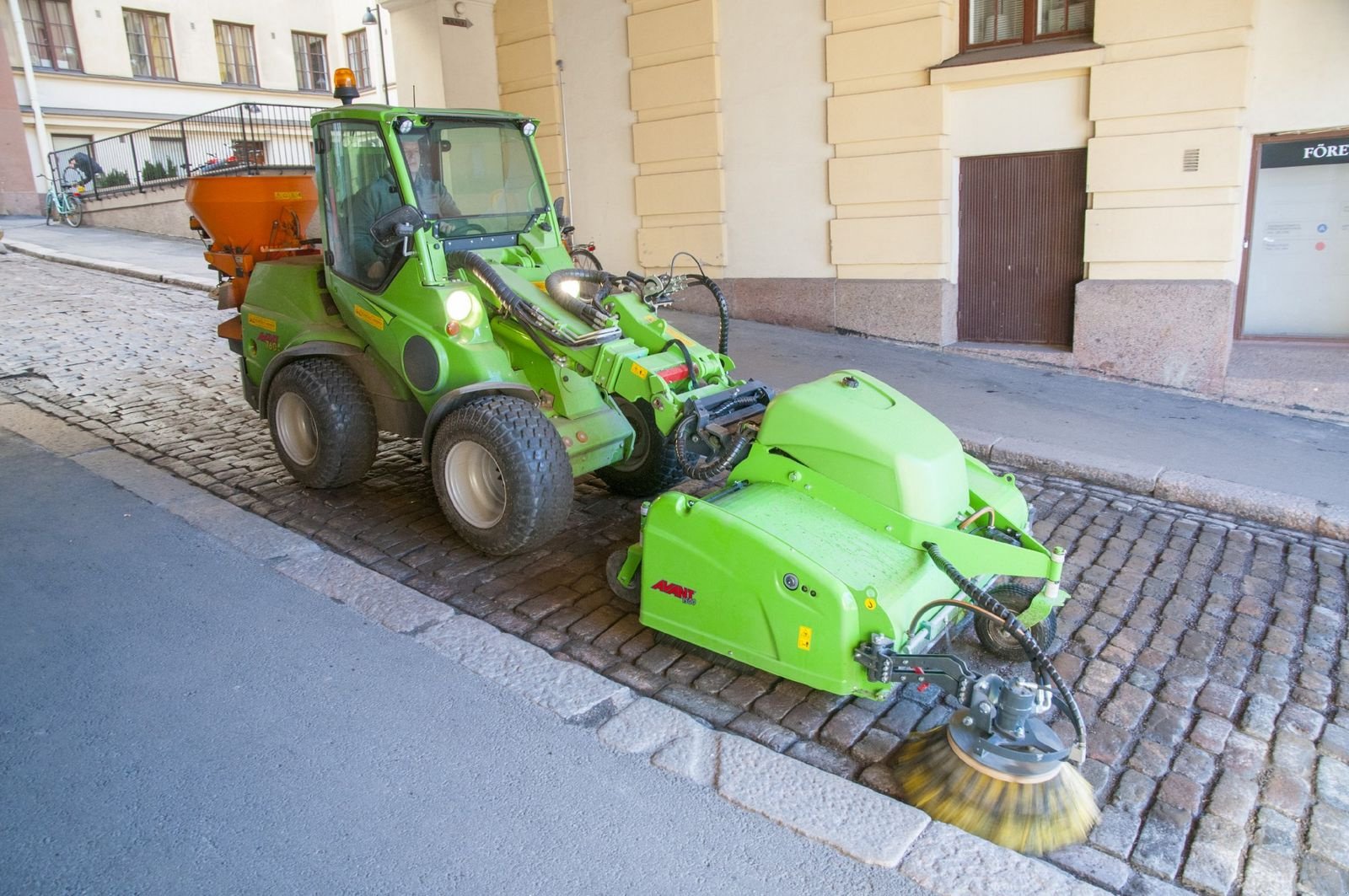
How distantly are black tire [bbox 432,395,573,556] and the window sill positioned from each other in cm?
568

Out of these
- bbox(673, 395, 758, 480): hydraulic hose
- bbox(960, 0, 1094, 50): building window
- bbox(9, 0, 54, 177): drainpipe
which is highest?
bbox(9, 0, 54, 177): drainpipe

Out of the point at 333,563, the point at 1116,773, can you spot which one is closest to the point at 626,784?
the point at 1116,773

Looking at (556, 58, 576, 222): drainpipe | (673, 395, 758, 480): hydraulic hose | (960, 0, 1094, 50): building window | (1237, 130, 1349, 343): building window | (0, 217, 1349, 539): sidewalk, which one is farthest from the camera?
(556, 58, 576, 222): drainpipe

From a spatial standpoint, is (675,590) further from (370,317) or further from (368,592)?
(370,317)

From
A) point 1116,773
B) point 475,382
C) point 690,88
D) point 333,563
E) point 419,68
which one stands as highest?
point 419,68

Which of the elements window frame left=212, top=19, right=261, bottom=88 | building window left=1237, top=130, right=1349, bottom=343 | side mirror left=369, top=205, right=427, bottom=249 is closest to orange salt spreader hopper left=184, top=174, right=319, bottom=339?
side mirror left=369, top=205, right=427, bottom=249

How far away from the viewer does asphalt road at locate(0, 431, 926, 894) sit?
2.62 meters

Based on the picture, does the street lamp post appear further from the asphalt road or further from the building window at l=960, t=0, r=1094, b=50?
the building window at l=960, t=0, r=1094, b=50

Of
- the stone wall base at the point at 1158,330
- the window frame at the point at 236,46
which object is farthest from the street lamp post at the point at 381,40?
the window frame at the point at 236,46

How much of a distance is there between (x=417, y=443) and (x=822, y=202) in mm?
4943

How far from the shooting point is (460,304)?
4.81 meters

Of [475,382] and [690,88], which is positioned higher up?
[690,88]

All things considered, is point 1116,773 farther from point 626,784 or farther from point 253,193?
point 253,193

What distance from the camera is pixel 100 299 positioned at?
12.2 m
